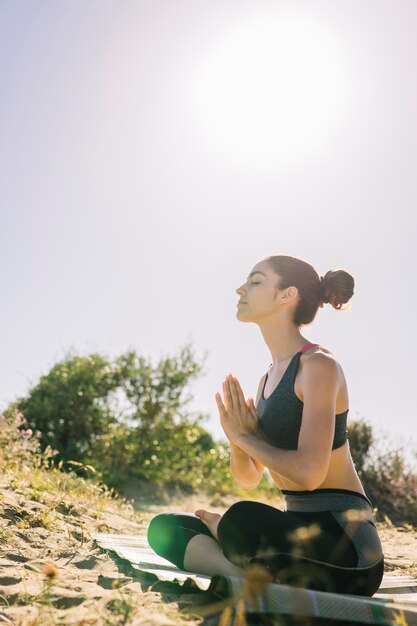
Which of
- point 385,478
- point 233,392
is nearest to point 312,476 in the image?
point 233,392

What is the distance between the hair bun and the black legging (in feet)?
4.13

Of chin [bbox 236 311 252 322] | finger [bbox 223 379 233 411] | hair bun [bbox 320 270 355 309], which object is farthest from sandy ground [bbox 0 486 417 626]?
hair bun [bbox 320 270 355 309]

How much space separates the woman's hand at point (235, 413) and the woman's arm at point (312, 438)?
88mm

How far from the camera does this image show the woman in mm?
2559

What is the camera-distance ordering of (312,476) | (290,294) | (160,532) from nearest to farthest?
(312,476)
(160,532)
(290,294)

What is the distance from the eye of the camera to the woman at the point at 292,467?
256 centimetres

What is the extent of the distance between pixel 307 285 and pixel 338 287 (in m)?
0.19

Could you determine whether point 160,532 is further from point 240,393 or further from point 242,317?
point 242,317

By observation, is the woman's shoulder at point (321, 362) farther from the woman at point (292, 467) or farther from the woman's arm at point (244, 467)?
the woman's arm at point (244, 467)

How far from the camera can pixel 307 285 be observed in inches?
130

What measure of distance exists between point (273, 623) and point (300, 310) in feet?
5.79

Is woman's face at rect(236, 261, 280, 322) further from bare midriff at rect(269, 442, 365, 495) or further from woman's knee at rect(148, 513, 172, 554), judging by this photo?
woman's knee at rect(148, 513, 172, 554)

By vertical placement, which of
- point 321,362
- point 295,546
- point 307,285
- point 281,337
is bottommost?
point 295,546

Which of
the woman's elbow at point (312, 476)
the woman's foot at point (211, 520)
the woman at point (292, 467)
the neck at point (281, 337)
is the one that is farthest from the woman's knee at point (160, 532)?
the neck at point (281, 337)
